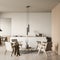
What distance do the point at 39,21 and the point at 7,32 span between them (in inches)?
104

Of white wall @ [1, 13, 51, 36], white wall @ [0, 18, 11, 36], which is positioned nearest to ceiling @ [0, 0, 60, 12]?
white wall @ [1, 13, 51, 36]

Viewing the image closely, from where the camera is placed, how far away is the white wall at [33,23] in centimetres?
1241

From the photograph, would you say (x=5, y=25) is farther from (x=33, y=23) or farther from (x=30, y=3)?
(x=30, y=3)

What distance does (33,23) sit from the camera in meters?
12.5

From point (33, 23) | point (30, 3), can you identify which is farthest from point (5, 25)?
point (30, 3)

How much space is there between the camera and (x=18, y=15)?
41.2 feet

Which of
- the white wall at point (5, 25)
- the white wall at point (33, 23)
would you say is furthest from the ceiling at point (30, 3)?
the white wall at point (5, 25)

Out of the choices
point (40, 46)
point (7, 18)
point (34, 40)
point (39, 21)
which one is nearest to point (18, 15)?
point (7, 18)

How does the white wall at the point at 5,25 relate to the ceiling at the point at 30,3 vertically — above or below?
below

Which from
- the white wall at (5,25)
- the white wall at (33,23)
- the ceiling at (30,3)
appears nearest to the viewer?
the ceiling at (30,3)

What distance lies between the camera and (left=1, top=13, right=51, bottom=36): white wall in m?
12.4

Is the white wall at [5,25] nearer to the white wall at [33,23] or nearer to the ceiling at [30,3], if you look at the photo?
the white wall at [33,23]

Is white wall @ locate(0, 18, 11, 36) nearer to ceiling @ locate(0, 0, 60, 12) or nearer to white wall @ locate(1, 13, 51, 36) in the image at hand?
white wall @ locate(1, 13, 51, 36)

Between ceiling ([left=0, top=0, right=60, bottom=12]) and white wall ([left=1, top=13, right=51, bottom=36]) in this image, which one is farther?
white wall ([left=1, top=13, right=51, bottom=36])
